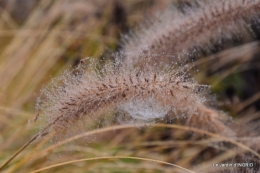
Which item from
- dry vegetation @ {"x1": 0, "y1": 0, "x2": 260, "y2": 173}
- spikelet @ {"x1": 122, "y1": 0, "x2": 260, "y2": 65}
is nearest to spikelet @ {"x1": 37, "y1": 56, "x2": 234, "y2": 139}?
dry vegetation @ {"x1": 0, "y1": 0, "x2": 260, "y2": 173}

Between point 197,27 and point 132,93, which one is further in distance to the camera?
point 197,27

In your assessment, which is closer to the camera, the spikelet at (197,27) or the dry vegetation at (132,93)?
the dry vegetation at (132,93)

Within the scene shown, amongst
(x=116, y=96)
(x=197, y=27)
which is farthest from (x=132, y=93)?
(x=197, y=27)

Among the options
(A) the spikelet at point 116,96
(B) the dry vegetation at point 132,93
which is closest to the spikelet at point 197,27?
(B) the dry vegetation at point 132,93

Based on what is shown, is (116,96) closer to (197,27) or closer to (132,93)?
(132,93)

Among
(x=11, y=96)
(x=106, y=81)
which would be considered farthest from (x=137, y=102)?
(x=11, y=96)

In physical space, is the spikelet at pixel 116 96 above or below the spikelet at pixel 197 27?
below

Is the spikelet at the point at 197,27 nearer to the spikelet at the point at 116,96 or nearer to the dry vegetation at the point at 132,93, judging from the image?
the dry vegetation at the point at 132,93

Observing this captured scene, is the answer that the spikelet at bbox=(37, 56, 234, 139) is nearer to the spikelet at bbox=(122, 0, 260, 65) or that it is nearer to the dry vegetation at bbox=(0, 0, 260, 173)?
the dry vegetation at bbox=(0, 0, 260, 173)
